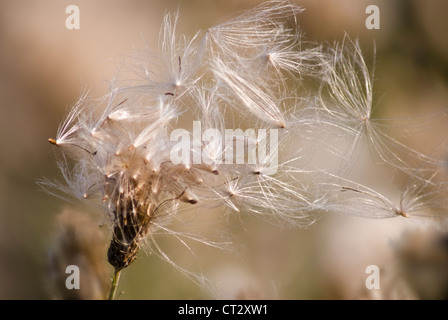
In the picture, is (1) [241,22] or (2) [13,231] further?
(2) [13,231]

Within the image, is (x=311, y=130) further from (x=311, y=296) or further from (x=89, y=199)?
(x=311, y=296)

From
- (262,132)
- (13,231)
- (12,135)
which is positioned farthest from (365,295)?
(12,135)

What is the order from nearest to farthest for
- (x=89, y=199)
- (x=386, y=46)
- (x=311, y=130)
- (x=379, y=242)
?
(x=89, y=199) < (x=311, y=130) < (x=379, y=242) < (x=386, y=46)

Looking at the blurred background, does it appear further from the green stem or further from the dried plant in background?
the green stem

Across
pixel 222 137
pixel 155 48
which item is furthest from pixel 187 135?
pixel 155 48

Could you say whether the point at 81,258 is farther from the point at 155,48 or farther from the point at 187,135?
the point at 155,48

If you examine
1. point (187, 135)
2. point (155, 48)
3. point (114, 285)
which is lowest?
point (114, 285)

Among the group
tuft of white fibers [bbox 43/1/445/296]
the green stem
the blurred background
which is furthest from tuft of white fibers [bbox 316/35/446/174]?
the green stem
